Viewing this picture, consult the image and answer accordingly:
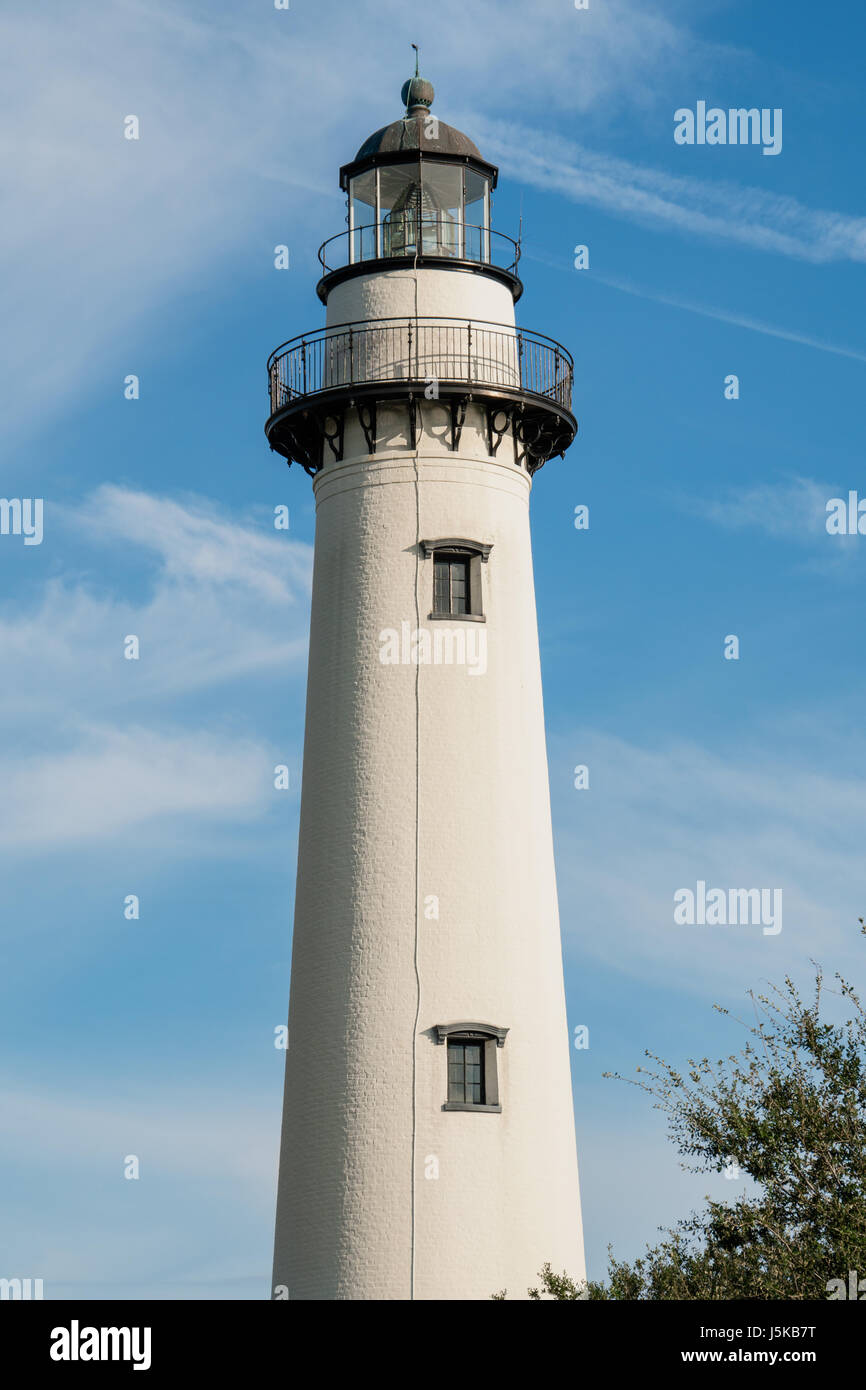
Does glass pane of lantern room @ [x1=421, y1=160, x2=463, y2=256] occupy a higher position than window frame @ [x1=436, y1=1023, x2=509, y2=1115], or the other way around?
glass pane of lantern room @ [x1=421, y1=160, x2=463, y2=256]

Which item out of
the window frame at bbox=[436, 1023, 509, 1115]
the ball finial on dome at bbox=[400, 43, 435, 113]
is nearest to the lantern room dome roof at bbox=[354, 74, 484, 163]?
the ball finial on dome at bbox=[400, 43, 435, 113]

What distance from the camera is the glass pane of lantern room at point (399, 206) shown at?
134 ft

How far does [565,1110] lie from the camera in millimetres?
37000

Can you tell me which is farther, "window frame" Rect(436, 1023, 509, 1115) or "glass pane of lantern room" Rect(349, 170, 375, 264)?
"glass pane of lantern room" Rect(349, 170, 375, 264)

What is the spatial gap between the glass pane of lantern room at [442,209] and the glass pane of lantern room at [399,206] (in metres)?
0.16

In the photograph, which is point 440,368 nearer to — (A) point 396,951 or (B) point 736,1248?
(A) point 396,951

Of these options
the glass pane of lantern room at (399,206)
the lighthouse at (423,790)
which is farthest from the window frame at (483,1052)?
the glass pane of lantern room at (399,206)

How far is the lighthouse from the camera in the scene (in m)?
35.4

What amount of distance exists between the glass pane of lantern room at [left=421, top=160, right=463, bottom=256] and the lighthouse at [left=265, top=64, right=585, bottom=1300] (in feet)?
0.12

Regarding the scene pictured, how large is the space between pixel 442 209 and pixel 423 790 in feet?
37.1

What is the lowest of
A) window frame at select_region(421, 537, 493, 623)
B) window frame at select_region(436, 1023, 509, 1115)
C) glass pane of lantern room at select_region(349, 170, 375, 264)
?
window frame at select_region(436, 1023, 509, 1115)

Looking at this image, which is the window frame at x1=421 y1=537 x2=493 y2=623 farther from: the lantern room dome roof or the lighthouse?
the lantern room dome roof

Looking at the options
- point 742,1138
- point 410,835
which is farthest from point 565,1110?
point 742,1138
